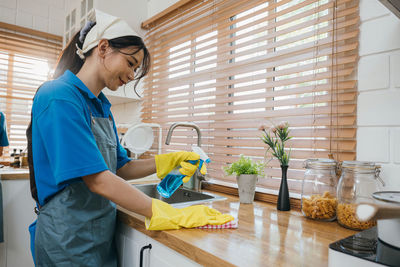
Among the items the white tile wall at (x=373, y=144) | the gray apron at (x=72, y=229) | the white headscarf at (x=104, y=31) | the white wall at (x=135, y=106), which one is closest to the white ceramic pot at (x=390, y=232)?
the white tile wall at (x=373, y=144)

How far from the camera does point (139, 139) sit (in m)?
2.07

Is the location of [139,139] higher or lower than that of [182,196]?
higher

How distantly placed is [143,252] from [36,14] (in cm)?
344

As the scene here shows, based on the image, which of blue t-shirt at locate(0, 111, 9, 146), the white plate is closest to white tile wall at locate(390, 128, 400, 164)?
the white plate

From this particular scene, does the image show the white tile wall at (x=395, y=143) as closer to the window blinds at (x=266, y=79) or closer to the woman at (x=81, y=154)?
the window blinds at (x=266, y=79)

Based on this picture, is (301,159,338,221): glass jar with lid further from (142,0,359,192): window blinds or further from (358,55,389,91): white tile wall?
(358,55,389,91): white tile wall

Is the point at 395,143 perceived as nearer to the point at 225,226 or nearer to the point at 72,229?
the point at 225,226

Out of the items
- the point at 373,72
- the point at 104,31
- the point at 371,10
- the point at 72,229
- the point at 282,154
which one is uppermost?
the point at 371,10

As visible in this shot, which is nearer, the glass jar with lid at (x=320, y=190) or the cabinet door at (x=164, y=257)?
the cabinet door at (x=164, y=257)

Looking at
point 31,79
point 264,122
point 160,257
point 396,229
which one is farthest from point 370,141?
point 31,79

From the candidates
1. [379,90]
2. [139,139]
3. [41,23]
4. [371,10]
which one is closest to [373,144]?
[379,90]

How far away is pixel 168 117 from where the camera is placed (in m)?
2.14

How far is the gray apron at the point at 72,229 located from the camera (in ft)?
2.95

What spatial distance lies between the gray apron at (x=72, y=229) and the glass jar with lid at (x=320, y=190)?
2.49 feet
